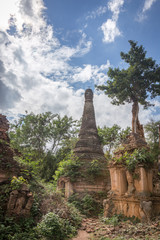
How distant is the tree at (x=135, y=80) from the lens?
1842cm

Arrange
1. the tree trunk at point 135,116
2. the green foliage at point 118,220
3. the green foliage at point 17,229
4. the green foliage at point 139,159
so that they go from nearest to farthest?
1. the green foliage at point 17,229
2. the green foliage at point 118,220
3. the green foliage at point 139,159
4. the tree trunk at point 135,116

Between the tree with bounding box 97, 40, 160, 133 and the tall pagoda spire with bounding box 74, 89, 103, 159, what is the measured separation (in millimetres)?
3241

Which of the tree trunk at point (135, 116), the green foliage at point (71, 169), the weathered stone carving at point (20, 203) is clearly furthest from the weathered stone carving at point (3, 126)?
the tree trunk at point (135, 116)

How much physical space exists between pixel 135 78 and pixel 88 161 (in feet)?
34.9

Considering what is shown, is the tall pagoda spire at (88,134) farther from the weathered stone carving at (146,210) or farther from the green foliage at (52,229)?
the green foliage at (52,229)

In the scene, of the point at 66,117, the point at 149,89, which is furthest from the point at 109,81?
the point at 66,117

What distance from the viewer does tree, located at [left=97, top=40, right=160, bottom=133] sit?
60.4 ft

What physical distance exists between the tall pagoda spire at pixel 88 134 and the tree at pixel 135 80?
324 centimetres

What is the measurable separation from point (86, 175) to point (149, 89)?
12456 millimetres

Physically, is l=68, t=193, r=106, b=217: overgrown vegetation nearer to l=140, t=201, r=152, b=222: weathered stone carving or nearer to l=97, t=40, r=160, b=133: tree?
l=140, t=201, r=152, b=222: weathered stone carving

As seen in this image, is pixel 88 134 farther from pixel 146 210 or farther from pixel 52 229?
pixel 52 229

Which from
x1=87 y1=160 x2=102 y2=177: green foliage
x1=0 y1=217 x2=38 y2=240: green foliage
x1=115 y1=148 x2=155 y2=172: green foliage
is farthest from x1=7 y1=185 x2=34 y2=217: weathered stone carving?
x1=87 y1=160 x2=102 y2=177: green foliage

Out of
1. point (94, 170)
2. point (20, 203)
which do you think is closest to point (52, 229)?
point (20, 203)

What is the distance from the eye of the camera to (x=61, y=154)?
2177 centimetres
